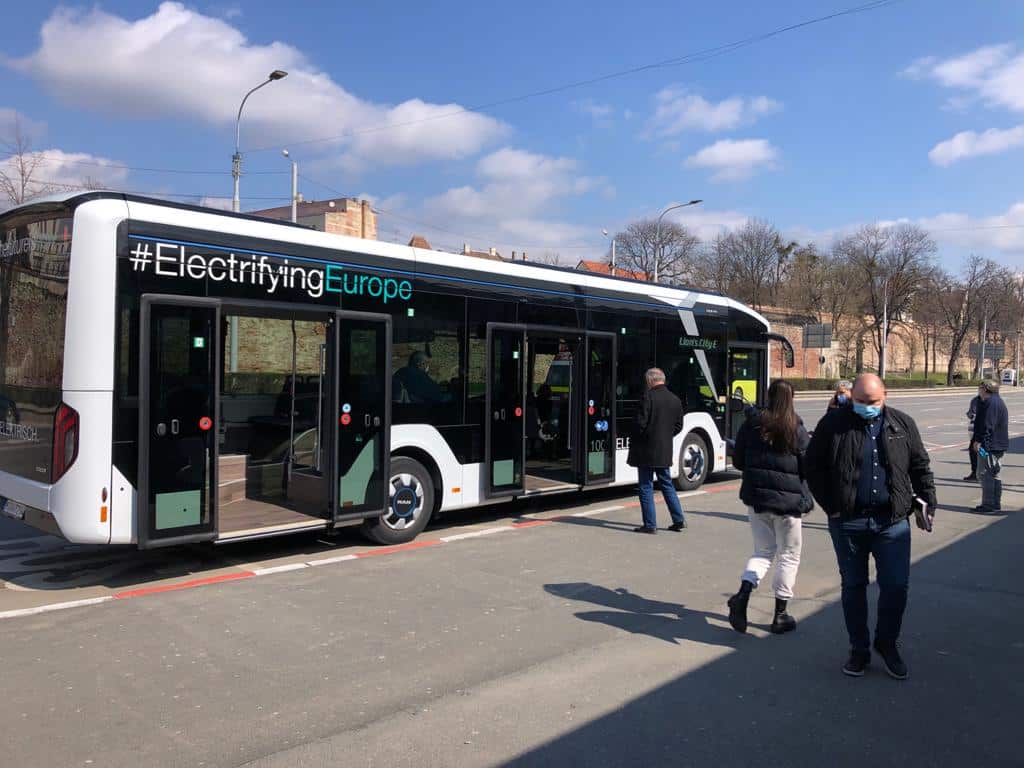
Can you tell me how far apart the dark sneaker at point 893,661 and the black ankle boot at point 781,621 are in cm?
82

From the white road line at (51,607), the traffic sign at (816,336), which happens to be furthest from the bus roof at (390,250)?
the traffic sign at (816,336)

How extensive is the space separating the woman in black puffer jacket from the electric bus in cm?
366

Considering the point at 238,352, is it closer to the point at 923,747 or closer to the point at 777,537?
the point at 777,537

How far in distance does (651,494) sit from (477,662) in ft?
14.2

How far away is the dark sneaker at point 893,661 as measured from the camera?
4953mm

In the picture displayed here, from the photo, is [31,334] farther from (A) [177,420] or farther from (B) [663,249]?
(B) [663,249]

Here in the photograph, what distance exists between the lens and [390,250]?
329 inches

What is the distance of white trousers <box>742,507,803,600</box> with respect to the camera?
5.75 metres

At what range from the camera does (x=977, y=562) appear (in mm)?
8148

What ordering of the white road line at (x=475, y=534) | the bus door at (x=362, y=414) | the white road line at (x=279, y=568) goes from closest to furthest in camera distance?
the white road line at (x=279, y=568), the bus door at (x=362, y=414), the white road line at (x=475, y=534)

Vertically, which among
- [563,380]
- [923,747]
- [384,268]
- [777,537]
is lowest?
[923,747]

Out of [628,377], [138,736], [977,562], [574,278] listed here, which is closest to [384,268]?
[574,278]

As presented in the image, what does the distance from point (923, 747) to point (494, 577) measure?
381 cm

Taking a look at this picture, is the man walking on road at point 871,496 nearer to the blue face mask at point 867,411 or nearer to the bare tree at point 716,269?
the blue face mask at point 867,411
